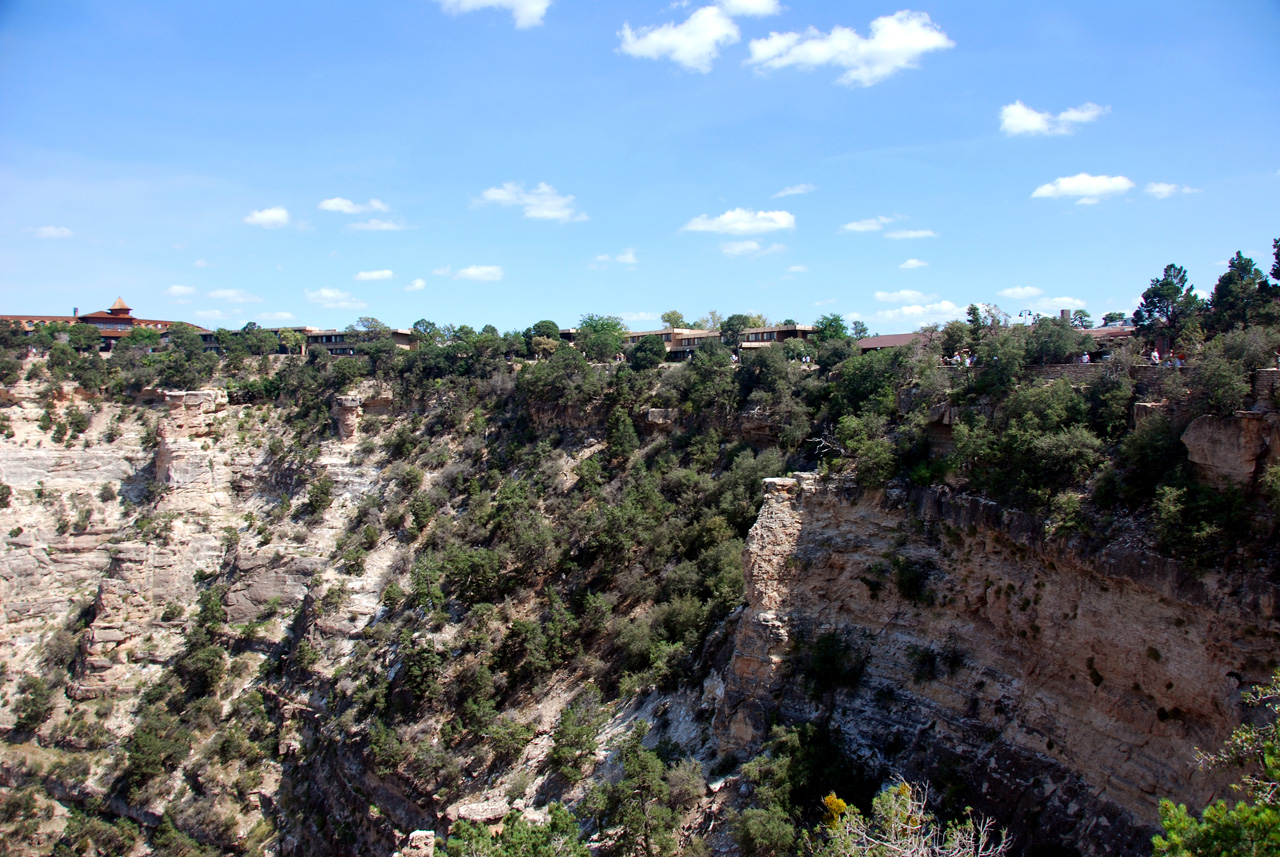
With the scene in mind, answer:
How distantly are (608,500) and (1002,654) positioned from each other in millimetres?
20884

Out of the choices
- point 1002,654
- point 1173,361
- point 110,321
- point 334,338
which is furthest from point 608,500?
point 110,321

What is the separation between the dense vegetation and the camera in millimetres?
16109

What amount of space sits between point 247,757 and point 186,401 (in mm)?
24333

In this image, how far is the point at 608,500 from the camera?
34.9m

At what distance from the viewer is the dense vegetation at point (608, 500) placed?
16109 mm

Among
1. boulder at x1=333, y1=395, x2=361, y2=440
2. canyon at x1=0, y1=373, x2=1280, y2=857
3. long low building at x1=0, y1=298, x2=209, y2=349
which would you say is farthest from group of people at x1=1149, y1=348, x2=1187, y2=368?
long low building at x1=0, y1=298, x2=209, y2=349

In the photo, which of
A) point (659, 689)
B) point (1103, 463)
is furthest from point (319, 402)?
point (1103, 463)

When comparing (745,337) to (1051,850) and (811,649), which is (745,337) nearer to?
(811,649)

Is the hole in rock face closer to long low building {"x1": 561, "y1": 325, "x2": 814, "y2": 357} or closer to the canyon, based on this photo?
the canyon

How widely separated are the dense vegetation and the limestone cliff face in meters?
0.67

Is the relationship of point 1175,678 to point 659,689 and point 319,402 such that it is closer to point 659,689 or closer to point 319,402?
point 659,689

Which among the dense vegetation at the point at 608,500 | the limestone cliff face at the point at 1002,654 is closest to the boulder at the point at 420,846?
the dense vegetation at the point at 608,500

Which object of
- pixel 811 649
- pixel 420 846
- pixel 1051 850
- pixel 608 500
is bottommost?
pixel 420 846

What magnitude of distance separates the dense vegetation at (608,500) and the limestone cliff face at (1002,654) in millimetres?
671
